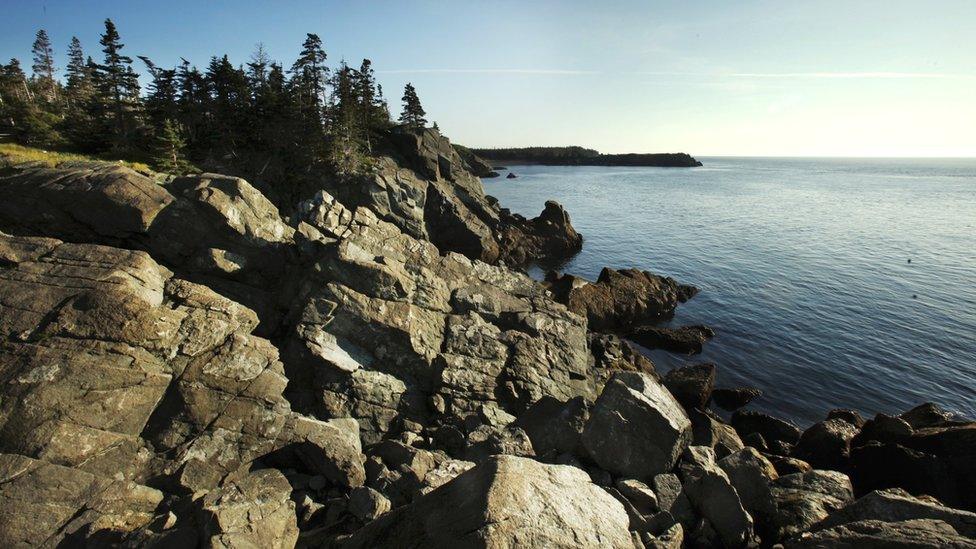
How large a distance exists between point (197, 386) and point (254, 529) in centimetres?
716

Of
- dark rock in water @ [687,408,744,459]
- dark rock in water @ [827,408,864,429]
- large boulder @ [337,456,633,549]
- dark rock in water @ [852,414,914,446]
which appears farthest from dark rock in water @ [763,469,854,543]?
dark rock in water @ [827,408,864,429]

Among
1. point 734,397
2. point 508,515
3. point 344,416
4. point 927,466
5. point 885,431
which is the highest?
point 508,515

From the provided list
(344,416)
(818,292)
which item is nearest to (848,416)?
(818,292)

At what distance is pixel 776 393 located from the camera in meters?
28.3

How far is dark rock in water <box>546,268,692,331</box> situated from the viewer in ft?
124

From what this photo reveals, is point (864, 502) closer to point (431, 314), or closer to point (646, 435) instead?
point (646, 435)

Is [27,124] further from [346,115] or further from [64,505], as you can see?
[64,505]

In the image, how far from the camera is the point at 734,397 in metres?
27.7

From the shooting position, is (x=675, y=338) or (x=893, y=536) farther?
(x=675, y=338)

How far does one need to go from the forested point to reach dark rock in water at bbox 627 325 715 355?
130 ft

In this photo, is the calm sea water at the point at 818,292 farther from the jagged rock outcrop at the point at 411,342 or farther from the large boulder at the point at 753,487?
the large boulder at the point at 753,487

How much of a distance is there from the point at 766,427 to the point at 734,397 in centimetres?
341

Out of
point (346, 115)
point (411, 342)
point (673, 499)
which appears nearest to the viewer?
point (673, 499)

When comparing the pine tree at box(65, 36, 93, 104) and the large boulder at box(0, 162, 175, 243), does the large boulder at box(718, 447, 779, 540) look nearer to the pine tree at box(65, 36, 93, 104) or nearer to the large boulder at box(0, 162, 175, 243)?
the large boulder at box(0, 162, 175, 243)
